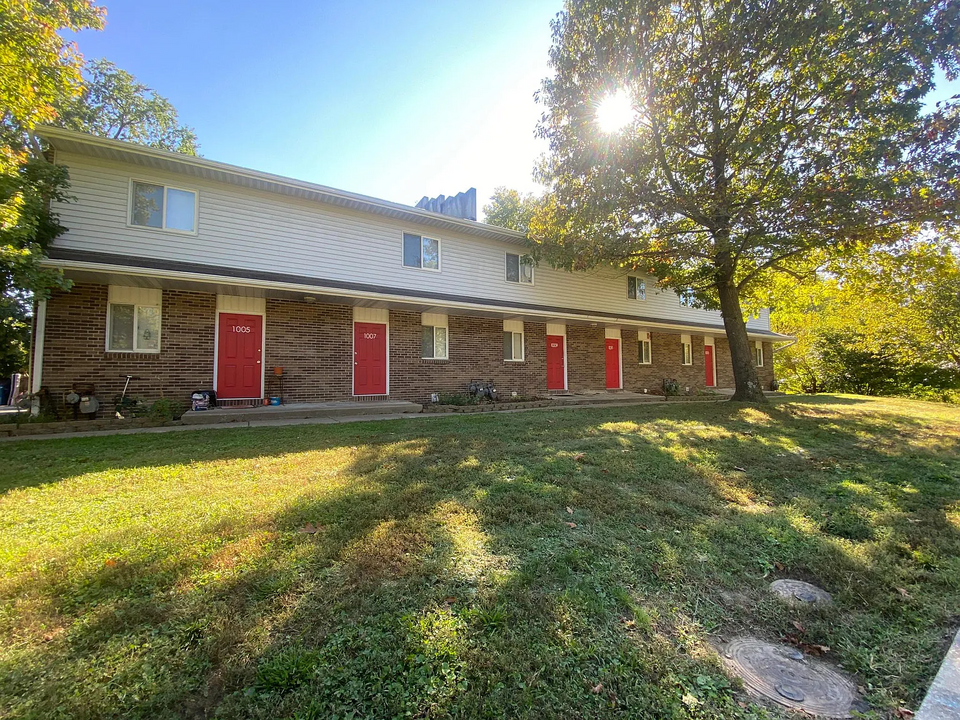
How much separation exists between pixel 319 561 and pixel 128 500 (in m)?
2.50

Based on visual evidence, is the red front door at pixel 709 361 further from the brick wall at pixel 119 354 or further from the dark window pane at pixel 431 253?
the brick wall at pixel 119 354

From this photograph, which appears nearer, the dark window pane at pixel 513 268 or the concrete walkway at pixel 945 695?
the concrete walkway at pixel 945 695

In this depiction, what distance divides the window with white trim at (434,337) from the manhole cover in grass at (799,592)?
10.9 meters

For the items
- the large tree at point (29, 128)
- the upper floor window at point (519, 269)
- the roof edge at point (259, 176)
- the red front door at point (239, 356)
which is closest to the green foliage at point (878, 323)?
the upper floor window at point (519, 269)

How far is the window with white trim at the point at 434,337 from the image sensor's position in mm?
12773

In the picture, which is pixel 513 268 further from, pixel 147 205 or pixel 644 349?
pixel 147 205

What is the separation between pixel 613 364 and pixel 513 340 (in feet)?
17.4

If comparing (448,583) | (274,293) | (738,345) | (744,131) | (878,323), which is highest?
(744,131)

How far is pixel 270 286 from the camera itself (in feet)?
30.9

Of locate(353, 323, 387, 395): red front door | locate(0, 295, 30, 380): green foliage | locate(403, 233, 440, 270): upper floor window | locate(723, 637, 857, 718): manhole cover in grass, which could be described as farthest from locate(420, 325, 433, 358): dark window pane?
locate(0, 295, 30, 380): green foliage

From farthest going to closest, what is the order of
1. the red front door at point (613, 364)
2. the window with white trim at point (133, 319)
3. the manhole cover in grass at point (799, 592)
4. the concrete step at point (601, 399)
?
the red front door at point (613, 364)
the concrete step at point (601, 399)
the window with white trim at point (133, 319)
the manhole cover in grass at point (799, 592)

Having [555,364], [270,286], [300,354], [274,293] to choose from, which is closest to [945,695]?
[270,286]

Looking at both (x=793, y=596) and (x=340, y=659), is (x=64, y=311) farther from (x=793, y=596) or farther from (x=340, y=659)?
(x=793, y=596)

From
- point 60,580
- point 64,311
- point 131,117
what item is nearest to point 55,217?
point 64,311
